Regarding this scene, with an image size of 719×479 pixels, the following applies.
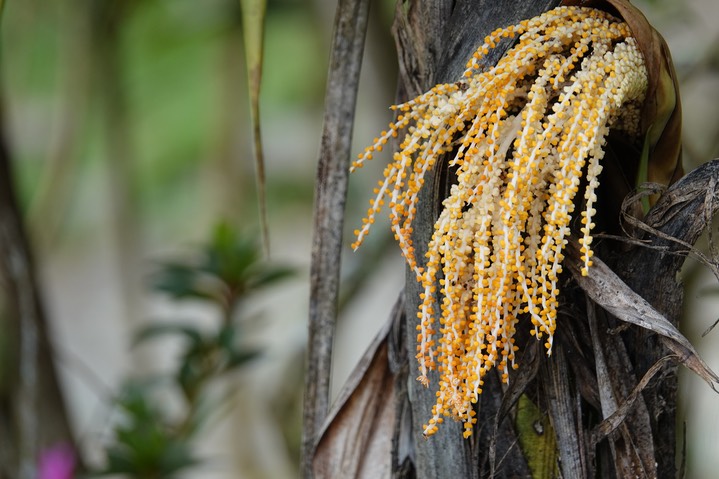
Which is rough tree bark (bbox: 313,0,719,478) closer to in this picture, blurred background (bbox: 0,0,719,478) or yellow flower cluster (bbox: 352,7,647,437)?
yellow flower cluster (bbox: 352,7,647,437)

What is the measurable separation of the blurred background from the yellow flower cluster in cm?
27

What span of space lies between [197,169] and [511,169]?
3.44 meters

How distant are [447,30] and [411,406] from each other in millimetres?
300

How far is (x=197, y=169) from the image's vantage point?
385 cm

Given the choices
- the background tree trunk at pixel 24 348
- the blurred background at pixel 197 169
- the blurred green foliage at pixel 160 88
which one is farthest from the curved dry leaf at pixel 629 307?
the blurred green foliage at pixel 160 88

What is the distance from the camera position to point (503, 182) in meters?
0.54

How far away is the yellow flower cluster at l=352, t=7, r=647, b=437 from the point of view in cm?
50

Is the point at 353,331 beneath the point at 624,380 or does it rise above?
beneath

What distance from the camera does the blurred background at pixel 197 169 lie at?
155 centimetres

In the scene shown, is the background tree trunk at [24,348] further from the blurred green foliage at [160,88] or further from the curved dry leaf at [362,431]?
the curved dry leaf at [362,431]

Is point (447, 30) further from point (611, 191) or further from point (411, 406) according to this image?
point (411, 406)

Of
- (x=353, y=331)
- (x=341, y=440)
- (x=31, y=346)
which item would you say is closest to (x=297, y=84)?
(x=353, y=331)

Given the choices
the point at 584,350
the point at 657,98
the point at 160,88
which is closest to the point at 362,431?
the point at 584,350

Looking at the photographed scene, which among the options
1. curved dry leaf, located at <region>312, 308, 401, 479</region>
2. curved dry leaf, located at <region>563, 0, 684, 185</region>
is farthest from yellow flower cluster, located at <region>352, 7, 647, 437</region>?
curved dry leaf, located at <region>312, 308, 401, 479</region>
